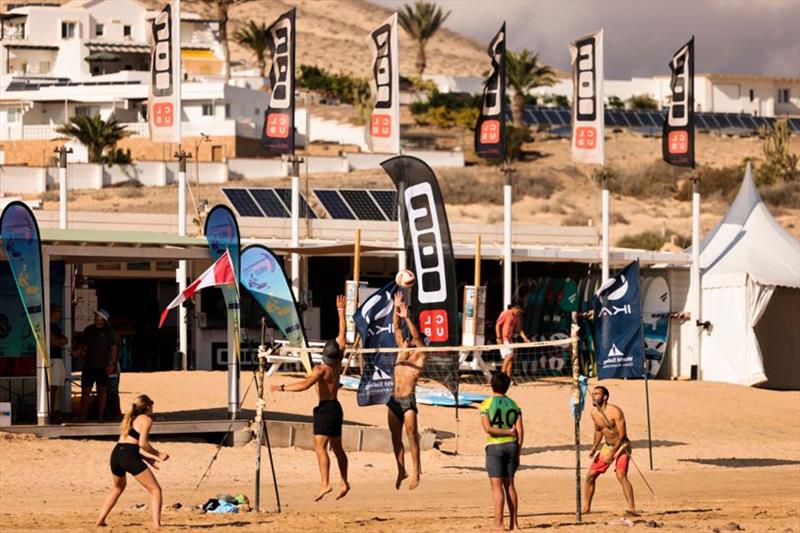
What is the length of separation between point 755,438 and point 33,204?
2025cm

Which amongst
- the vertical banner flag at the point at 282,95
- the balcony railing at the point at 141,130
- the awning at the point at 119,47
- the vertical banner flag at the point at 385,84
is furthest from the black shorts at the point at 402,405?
the awning at the point at 119,47

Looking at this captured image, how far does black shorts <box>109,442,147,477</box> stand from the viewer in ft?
48.1

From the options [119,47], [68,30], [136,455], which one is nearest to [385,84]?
[136,455]

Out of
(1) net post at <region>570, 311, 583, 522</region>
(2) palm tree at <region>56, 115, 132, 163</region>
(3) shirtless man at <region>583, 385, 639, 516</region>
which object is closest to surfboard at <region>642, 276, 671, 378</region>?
(3) shirtless man at <region>583, 385, 639, 516</region>

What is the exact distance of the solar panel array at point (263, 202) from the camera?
36.1 m

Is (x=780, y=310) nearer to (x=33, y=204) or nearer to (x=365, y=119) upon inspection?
(x=33, y=204)

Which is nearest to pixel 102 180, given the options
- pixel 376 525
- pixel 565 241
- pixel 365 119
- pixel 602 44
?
pixel 365 119

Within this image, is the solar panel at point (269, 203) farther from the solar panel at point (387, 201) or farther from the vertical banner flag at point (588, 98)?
the vertical banner flag at point (588, 98)

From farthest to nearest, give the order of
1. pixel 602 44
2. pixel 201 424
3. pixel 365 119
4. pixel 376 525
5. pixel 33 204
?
pixel 365 119 < pixel 33 204 < pixel 602 44 < pixel 201 424 < pixel 376 525

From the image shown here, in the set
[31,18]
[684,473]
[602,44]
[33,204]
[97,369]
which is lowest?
[684,473]

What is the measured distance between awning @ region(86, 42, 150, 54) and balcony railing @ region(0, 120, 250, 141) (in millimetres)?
14264

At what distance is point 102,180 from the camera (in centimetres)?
6341

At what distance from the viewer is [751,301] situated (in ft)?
110

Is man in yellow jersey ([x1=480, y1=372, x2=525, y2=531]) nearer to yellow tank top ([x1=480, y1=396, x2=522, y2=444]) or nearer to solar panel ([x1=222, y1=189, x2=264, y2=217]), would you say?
yellow tank top ([x1=480, y1=396, x2=522, y2=444])
